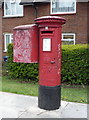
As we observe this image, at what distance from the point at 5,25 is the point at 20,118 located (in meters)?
11.8

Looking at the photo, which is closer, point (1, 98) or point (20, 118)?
point (20, 118)

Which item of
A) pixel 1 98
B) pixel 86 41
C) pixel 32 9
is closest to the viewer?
pixel 1 98

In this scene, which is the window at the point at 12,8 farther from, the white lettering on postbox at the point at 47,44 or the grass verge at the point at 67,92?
the white lettering on postbox at the point at 47,44

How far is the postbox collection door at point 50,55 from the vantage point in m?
4.02

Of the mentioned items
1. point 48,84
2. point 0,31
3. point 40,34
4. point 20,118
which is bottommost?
point 20,118

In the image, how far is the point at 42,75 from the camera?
4223 millimetres

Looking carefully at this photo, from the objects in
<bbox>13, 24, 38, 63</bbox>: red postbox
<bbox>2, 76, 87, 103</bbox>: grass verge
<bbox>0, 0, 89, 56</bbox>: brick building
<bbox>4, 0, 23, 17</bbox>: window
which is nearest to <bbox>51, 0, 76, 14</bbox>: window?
<bbox>0, 0, 89, 56</bbox>: brick building

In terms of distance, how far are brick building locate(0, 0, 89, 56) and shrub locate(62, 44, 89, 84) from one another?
454 cm

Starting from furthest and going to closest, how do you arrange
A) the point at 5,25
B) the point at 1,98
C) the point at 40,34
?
the point at 5,25 → the point at 1,98 → the point at 40,34

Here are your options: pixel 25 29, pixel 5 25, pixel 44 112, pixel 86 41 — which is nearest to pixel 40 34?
pixel 25 29

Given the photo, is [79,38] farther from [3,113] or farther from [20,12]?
[3,113]

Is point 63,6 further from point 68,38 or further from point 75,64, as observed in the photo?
point 75,64

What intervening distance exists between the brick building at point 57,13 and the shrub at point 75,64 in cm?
454

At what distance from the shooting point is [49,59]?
13.3 feet
